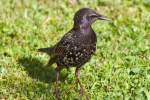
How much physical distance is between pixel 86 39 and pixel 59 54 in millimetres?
771

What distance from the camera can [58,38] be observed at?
14117mm

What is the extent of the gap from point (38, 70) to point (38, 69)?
2.0 inches

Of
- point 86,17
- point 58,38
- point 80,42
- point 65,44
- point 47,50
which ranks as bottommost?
point 58,38

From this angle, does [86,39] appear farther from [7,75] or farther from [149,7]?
[149,7]

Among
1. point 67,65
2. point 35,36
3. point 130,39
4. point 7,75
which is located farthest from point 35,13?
point 67,65

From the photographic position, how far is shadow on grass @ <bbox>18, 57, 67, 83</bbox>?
12148 millimetres

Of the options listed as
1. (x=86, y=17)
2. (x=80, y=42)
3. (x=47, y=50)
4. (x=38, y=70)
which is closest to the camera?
(x=80, y=42)

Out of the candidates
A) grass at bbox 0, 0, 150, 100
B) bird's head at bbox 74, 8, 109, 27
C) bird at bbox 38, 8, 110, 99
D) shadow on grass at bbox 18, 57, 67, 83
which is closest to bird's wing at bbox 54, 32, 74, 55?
bird at bbox 38, 8, 110, 99

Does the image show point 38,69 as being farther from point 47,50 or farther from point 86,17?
point 86,17

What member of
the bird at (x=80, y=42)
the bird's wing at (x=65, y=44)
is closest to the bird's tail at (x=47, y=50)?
the bird's wing at (x=65, y=44)

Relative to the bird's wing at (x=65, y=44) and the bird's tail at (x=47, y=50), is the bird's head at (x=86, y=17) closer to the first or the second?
the bird's wing at (x=65, y=44)

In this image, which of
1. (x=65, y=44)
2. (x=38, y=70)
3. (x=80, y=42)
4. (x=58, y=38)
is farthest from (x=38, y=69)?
(x=80, y=42)

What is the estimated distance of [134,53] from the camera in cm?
1323

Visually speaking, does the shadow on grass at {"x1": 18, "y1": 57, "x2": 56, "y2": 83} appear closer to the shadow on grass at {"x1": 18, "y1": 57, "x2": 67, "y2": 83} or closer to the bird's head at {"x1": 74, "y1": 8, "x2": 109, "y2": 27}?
the shadow on grass at {"x1": 18, "y1": 57, "x2": 67, "y2": 83}
